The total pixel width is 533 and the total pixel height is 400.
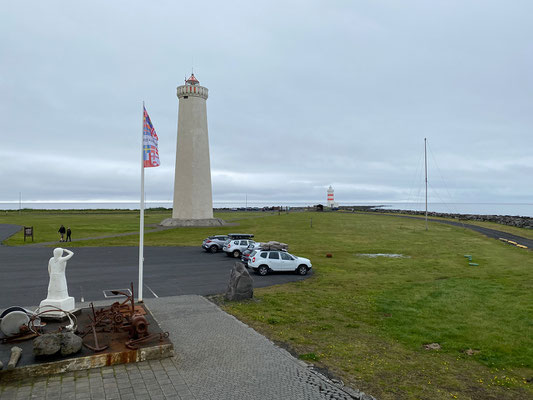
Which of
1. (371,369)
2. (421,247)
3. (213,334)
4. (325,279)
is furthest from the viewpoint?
(421,247)

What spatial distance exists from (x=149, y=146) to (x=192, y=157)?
33.6 metres

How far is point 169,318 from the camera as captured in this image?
41.2ft

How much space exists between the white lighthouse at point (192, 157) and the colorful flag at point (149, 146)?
33299 mm

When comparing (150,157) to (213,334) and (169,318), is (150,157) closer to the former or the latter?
(169,318)

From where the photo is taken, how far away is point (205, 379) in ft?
26.6

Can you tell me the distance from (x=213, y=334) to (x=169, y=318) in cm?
224

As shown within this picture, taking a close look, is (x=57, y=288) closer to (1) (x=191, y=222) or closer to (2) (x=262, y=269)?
(2) (x=262, y=269)

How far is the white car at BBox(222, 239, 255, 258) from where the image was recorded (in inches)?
1127

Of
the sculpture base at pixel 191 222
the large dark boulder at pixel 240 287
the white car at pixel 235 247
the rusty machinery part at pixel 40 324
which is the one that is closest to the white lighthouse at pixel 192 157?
the sculpture base at pixel 191 222

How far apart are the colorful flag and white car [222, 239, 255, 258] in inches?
593

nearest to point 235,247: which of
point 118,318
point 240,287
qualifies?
point 240,287

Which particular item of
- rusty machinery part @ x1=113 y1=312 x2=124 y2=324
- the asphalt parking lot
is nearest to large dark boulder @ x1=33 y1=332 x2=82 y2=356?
rusty machinery part @ x1=113 y1=312 x2=124 y2=324

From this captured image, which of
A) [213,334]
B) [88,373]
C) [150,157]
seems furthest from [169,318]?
[150,157]

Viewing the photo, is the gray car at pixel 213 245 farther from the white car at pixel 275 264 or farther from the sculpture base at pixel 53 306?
the sculpture base at pixel 53 306
